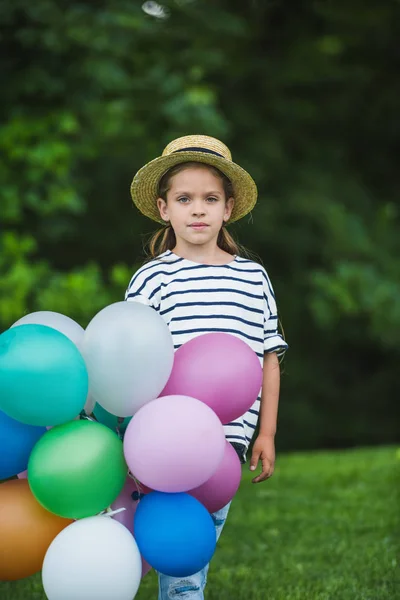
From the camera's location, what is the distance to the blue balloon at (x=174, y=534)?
8.50ft

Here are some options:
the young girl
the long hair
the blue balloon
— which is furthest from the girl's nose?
the blue balloon

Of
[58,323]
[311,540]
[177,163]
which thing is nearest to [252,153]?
→ [311,540]

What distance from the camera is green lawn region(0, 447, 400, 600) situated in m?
4.09

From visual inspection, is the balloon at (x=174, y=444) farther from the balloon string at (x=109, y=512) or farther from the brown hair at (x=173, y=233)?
the brown hair at (x=173, y=233)

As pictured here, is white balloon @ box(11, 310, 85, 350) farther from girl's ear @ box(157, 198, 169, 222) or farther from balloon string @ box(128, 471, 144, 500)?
girl's ear @ box(157, 198, 169, 222)

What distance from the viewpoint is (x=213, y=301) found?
311cm

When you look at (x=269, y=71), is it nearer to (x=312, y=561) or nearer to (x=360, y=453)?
(x=360, y=453)

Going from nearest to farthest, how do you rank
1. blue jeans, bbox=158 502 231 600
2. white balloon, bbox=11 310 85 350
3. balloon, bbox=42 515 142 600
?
balloon, bbox=42 515 142 600 < white balloon, bbox=11 310 85 350 < blue jeans, bbox=158 502 231 600

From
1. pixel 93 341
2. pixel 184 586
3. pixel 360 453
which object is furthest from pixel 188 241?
pixel 360 453

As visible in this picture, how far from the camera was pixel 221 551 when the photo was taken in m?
4.96

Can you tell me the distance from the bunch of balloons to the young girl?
0.30 metres

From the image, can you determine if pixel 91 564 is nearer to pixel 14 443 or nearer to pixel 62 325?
pixel 14 443

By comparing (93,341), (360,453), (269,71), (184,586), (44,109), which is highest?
(269,71)

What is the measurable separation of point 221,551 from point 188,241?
90.3 inches
